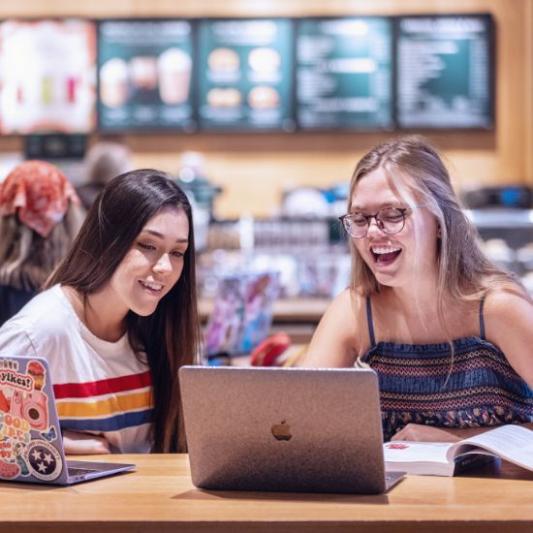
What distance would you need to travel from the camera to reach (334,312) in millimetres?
2896

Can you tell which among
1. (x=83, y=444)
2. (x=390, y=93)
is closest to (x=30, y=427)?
(x=83, y=444)

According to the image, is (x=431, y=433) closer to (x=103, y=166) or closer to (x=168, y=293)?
(x=168, y=293)

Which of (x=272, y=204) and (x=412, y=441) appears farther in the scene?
(x=272, y=204)

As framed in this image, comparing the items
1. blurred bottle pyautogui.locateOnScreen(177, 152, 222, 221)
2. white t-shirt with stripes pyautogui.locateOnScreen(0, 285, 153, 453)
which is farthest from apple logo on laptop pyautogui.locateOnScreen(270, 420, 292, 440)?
blurred bottle pyautogui.locateOnScreen(177, 152, 222, 221)

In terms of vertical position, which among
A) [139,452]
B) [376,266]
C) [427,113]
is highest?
[427,113]

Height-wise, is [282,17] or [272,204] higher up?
[282,17]

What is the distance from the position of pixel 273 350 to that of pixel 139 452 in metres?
1.24

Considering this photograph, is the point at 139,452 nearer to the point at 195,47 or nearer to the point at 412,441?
the point at 412,441

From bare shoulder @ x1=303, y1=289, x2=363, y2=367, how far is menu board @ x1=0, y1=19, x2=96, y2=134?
511 cm

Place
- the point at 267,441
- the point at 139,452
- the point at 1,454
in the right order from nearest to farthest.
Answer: the point at 267,441, the point at 1,454, the point at 139,452

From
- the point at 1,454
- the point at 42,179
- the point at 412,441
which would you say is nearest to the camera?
the point at 1,454

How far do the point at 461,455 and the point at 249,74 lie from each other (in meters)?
5.53

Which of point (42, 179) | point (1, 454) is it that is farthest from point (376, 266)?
point (42, 179)

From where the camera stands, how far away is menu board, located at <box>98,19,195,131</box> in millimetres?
7602
